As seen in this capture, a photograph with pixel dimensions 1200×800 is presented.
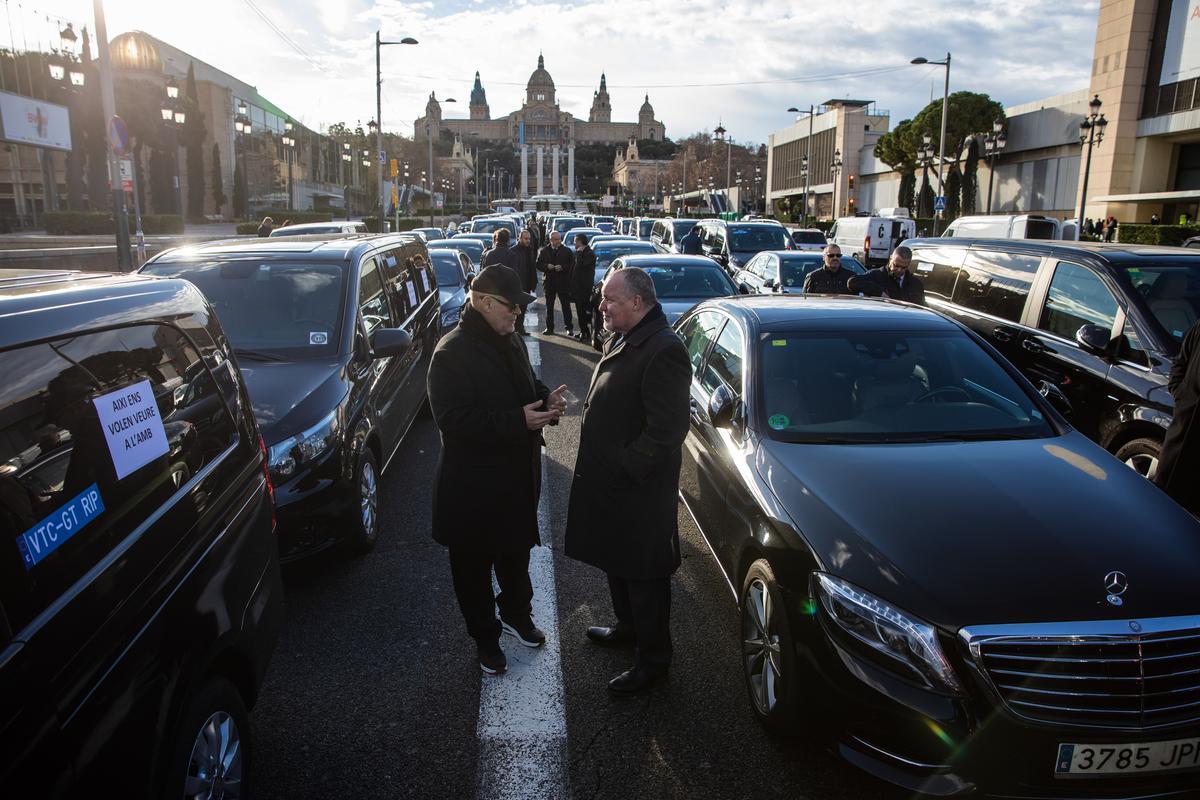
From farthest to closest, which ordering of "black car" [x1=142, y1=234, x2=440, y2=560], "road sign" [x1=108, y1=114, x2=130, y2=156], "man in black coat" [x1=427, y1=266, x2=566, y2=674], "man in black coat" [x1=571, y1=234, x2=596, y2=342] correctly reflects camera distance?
"road sign" [x1=108, y1=114, x2=130, y2=156] → "man in black coat" [x1=571, y1=234, x2=596, y2=342] → "black car" [x1=142, y1=234, x2=440, y2=560] → "man in black coat" [x1=427, y1=266, x2=566, y2=674]

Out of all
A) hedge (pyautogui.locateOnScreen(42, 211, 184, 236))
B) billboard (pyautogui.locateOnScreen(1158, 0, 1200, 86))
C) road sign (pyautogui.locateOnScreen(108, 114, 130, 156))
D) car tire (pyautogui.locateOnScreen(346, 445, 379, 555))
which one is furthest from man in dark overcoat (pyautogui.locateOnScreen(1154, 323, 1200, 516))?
billboard (pyautogui.locateOnScreen(1158, 0, 1200, 86))

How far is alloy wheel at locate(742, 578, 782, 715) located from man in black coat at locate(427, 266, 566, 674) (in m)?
1.00

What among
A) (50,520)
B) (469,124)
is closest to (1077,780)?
(50,520)

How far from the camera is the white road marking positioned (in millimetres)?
2965

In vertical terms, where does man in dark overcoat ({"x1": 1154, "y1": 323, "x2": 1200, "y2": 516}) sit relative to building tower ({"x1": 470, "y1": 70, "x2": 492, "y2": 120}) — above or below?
below

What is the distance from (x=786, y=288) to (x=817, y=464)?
1030cm

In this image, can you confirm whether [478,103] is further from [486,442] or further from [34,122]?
[486,442]

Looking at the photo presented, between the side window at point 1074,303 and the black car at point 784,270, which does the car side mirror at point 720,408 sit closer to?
the side window at point 1074,303

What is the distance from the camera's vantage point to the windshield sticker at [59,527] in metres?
1.73

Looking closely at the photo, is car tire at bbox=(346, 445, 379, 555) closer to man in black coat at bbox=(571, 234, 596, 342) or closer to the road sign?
man in black coat at bbox=(571, 234, 596, 342)

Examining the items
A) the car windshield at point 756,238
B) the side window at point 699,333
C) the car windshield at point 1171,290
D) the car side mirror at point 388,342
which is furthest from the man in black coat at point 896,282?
the car windshield at point 756,238

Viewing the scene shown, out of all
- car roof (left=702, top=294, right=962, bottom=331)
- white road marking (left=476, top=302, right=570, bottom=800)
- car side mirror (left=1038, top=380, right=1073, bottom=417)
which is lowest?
white road marking (left=476, top=302, right=570, bottom=800)

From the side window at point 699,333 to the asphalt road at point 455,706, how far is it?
1.29 meters

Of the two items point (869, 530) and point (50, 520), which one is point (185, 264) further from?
point (869, 530)
